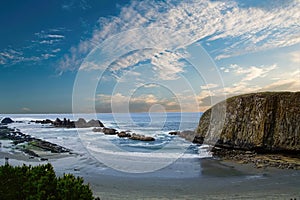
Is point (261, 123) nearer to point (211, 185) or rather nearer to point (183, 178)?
point (183, 178)

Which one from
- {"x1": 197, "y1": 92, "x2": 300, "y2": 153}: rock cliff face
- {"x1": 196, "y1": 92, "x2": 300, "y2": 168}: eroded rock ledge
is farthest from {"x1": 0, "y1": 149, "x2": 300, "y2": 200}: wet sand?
{"x1": 197, "y1": 92, "x2": 300, "y2": 153}: rock cliff face

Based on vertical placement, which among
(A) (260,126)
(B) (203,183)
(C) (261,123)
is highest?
(C) (261,123)

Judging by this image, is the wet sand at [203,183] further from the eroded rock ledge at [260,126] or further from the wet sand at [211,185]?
the eroded rock ledge at [260,126]

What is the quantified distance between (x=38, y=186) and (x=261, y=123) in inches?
1127

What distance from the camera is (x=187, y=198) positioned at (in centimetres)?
1355

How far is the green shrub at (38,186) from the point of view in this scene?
713 centimetres

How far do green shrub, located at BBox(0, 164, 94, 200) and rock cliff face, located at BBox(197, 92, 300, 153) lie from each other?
2668cm

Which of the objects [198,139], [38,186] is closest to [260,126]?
[198,139]

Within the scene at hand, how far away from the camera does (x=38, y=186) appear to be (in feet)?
23.8

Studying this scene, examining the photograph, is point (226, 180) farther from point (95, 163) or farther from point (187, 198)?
point (95, 163)

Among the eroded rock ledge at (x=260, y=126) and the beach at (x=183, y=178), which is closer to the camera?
the beach at (x=183, y=178)

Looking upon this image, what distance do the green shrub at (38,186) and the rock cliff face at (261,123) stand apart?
26.7 meters

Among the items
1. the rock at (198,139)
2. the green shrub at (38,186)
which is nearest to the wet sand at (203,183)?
the green shrub at (38,186)

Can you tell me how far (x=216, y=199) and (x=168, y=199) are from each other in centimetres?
246
